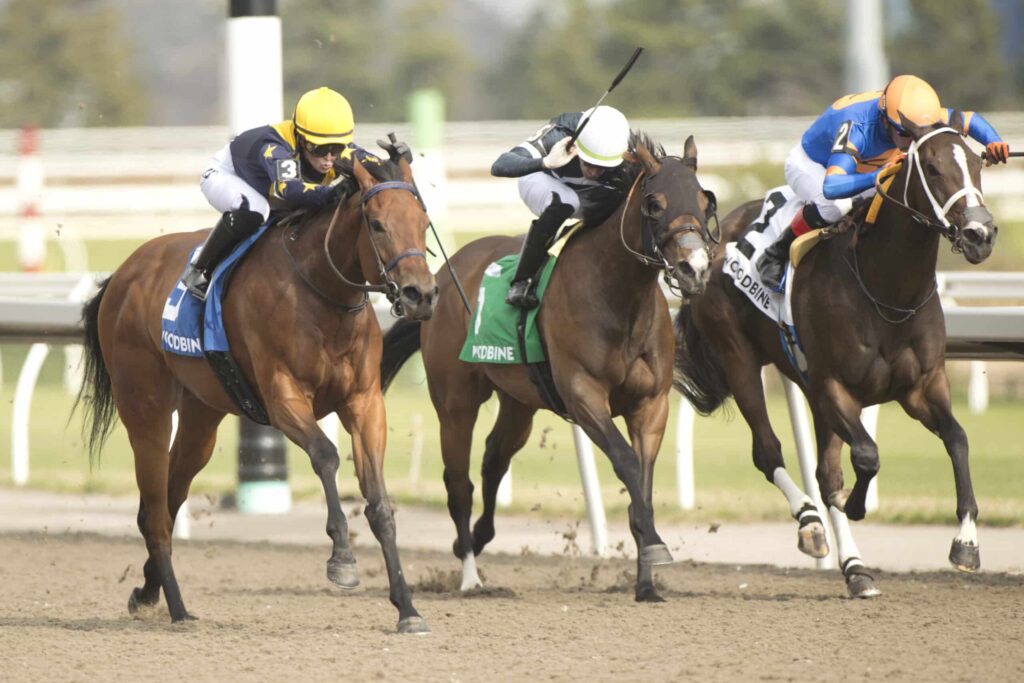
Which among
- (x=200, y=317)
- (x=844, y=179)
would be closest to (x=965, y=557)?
(x=844, y=179)

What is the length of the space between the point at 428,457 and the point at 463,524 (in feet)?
15.7

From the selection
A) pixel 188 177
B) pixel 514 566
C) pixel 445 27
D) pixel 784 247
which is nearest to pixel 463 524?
pixel 514 566

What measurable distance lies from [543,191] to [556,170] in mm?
154

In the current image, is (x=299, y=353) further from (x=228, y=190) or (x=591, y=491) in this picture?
(x=591, y=491)

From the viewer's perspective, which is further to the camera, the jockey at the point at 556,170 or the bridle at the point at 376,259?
the jockey at the point at 556,170

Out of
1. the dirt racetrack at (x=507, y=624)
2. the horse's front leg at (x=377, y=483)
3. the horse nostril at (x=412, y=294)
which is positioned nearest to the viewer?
the dirt racetrack at (x=507, y=624)

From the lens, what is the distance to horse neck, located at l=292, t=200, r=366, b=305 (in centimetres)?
622

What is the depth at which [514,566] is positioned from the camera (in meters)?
8.27

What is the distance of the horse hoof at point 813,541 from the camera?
6.84m

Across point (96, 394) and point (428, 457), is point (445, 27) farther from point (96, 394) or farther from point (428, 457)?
point (96, 394)

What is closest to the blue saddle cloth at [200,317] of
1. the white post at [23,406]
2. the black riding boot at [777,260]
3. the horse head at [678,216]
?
the horse head at [678,216]

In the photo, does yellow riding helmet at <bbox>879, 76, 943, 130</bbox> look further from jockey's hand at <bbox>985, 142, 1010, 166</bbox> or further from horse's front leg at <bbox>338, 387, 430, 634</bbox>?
horse's front leg at <bbox>338, 387, 430, 634</bbox>

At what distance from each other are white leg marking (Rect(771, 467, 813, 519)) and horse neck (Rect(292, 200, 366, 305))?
202 cm

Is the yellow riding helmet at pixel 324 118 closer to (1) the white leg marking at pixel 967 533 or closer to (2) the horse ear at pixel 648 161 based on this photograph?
(2) the horse ear at pixel 648 161
